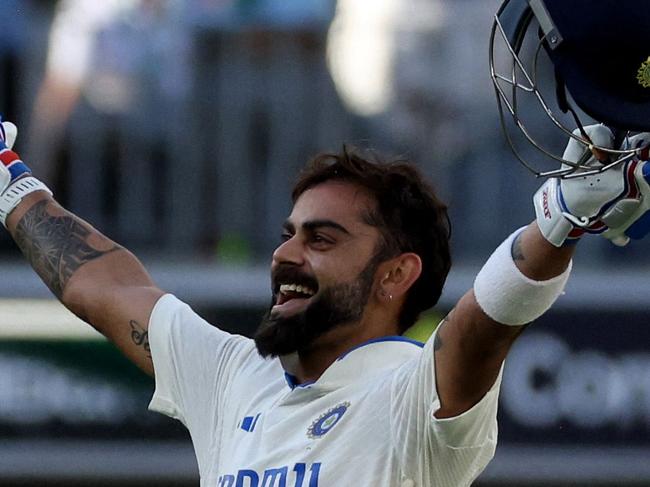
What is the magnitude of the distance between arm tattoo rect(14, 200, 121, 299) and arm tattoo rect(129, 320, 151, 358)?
28 cm

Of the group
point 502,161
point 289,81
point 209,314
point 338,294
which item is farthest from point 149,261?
point 338,294

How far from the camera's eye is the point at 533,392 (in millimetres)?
8508

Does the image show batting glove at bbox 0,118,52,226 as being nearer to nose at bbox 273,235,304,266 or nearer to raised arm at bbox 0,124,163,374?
raised arm at bbox 0,124,163,374

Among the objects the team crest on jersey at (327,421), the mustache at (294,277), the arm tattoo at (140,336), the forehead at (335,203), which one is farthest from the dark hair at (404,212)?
the arm tattoo at (140,336)

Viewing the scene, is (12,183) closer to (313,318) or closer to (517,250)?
(313,318)

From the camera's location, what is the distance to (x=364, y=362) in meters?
3.86

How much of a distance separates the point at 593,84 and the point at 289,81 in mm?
6555

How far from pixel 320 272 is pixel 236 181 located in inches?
216

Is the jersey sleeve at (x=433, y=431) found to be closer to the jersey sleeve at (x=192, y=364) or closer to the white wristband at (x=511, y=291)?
the white wristband at (x=511, y=291)

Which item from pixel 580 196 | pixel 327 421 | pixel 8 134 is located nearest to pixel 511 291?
pixel 580 196

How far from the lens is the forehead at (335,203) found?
4.03m

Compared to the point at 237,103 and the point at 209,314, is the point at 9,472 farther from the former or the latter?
the point at 237,103

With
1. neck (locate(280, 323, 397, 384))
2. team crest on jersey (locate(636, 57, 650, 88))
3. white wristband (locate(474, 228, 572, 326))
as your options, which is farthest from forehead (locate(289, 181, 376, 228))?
team crest on jersey (locate(636, 57, 650, 88))

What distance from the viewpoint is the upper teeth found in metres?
3.94
